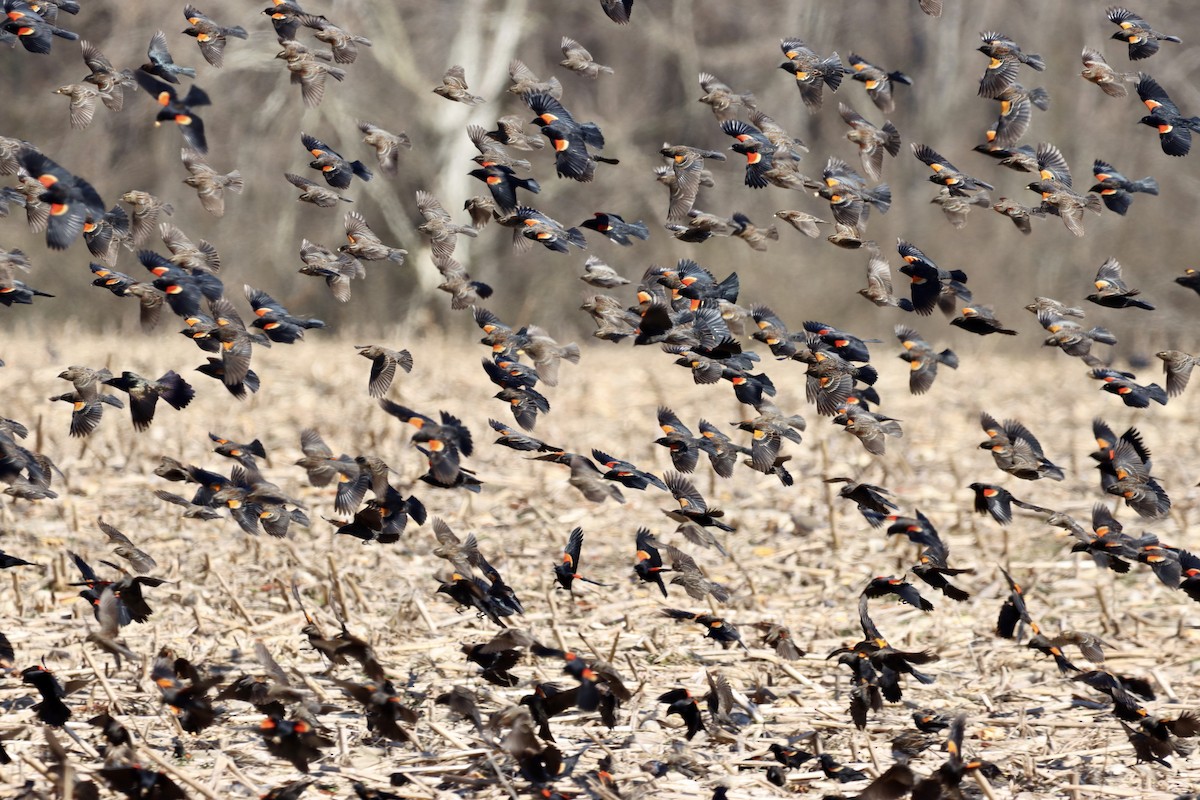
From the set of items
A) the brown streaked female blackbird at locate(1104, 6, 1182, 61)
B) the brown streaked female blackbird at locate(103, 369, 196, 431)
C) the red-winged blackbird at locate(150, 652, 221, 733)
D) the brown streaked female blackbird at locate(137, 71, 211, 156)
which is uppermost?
the brown streaked female blackbird at locate(1104, 6, 1182, 61)

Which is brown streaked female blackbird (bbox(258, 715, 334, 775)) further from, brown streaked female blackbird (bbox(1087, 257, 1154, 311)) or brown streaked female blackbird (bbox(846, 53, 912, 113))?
brown streaked female blackbird (bbox(846, 53, 912, 113))

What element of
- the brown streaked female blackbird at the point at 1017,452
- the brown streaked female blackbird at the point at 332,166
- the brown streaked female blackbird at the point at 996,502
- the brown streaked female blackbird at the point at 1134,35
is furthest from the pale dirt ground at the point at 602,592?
the brown streaked female blackbird at the point at 1134,35

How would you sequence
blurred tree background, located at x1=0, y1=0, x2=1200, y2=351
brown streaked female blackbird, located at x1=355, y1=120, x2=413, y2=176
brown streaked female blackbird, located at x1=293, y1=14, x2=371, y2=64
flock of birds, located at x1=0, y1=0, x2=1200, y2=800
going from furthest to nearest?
blurred tree background, located at x1=0, y1=0, x2=1200, y2=351
brown streaked female blackbird, located at x1=355, y1=120, x2=413, y2=176
brown streaked female blackbird, located at x1=293, y1=14, x2=371, y2=64
flock of birds, located at x1=0, y1=0, x2=1200, y2=800

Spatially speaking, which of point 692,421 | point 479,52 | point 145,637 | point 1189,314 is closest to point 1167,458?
point 692,421

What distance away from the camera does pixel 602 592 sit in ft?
20.7

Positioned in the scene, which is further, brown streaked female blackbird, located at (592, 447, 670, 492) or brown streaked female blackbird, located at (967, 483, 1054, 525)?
brown streaked female blackbird, located at (967, 483, 1054, 525)

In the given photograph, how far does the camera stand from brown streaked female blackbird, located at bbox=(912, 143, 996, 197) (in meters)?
4.96

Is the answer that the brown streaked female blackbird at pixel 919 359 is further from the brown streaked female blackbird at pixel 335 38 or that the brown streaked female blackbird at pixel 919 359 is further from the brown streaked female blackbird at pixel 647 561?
the brown streaked female blackbird at pixel 335 38

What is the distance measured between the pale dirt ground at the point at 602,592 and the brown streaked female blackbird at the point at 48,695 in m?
0.16

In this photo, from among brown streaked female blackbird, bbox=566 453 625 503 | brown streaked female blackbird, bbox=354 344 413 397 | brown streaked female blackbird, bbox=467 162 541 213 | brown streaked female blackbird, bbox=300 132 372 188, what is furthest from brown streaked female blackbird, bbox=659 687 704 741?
brown streaked female blackbird, bbox=300 132 372 188

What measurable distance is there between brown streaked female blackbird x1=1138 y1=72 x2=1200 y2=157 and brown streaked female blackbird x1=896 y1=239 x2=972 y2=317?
0.86 meters

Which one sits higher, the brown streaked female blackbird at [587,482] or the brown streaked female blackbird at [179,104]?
the brown streaked female blackbird at [179,104]

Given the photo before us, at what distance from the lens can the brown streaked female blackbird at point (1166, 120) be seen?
485cm

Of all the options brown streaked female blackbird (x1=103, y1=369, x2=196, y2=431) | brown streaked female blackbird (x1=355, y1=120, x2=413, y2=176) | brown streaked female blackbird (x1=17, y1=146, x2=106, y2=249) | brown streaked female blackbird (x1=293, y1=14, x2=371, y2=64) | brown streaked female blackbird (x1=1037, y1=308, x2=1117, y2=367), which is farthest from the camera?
brown streaked female blackbird (x1=355, y1=120, x2=413, y2=176)
